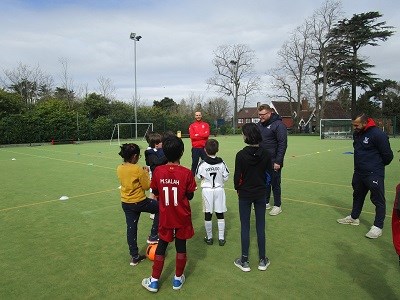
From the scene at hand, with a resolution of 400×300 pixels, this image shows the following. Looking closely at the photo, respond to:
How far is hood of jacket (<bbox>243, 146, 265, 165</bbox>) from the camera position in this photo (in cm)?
358

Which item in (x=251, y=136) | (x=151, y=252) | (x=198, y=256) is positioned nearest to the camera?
(x=251, y=136)

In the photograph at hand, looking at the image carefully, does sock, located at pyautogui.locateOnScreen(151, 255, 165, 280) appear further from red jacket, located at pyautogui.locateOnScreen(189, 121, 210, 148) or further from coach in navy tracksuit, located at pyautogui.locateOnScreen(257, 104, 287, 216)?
red jacket, located at pyautogui.locateOnScreen(189, 121, 210, 148)

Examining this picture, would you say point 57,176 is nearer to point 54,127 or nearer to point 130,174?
point 130,174

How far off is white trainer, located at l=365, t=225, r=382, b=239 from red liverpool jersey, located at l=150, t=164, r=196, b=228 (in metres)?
3.09

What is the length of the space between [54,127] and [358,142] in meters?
27.9

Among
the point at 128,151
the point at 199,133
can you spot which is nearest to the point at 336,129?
the point at 199,133

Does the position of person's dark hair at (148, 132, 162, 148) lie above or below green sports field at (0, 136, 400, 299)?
above

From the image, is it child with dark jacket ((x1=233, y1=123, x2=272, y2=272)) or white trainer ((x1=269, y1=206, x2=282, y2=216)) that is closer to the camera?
child with dark jacket ((x1=233, y1=123, x2=272, y2=272))

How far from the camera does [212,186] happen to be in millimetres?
4551

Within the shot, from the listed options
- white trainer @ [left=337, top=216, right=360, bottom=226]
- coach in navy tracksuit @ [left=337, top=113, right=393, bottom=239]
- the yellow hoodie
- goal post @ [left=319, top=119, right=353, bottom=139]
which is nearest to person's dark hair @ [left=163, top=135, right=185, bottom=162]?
the yellow hoodie

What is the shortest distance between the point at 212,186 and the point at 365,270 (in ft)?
7.02

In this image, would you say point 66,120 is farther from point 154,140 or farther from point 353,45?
point 353,45

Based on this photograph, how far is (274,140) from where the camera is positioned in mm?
5637

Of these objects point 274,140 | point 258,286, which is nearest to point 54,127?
point 274,140
